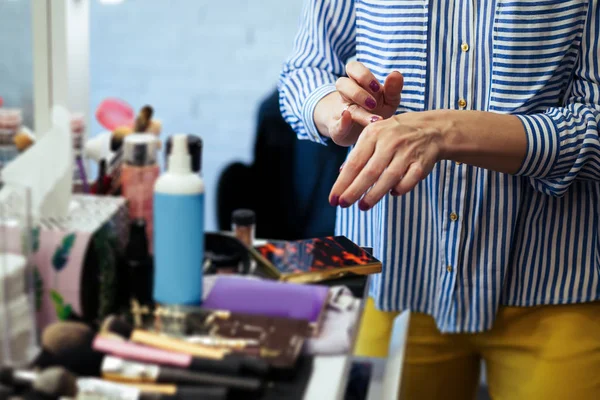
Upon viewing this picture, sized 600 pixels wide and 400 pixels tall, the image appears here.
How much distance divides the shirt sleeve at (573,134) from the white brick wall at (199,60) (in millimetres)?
1094

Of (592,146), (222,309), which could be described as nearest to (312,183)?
(592,146)

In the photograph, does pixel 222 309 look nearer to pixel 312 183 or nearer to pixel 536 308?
pixel 536 308

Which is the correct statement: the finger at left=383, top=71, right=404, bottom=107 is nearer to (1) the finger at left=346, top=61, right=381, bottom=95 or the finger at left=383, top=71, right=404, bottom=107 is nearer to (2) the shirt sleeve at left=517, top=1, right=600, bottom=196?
(1) the finger at left=346, top=61, right=381, bottom=95

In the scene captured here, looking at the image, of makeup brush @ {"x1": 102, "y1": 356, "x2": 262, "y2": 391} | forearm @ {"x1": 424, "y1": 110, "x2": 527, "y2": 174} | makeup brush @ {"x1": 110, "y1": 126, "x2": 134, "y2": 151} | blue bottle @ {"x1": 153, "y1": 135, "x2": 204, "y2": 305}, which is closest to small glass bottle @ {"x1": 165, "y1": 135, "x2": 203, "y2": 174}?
blue bottle @ {"x1": 153, "y1": 135, "x2": 204, "y2": 305}

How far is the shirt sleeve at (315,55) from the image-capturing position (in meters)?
1.35

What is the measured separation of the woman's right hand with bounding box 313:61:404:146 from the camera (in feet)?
Answer: 3.77

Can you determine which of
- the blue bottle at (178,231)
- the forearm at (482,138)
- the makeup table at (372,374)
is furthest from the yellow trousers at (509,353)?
the blue bottle at (178,231)

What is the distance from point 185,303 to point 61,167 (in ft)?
0.68

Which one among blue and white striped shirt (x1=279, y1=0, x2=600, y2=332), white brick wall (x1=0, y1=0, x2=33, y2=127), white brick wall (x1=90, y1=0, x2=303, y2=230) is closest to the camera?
blue and white striped shirt (x1=279, y1=0, x2=600, y2=332)

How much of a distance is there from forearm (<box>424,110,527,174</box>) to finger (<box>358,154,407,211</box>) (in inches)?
3.3

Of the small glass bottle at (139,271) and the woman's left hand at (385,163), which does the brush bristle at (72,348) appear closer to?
the small glass bottle at (139,271)

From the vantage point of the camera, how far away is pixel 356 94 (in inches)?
45.2

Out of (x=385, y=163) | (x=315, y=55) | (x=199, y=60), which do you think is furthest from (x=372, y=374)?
(x=199, y=60)

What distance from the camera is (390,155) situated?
1.03 meters
